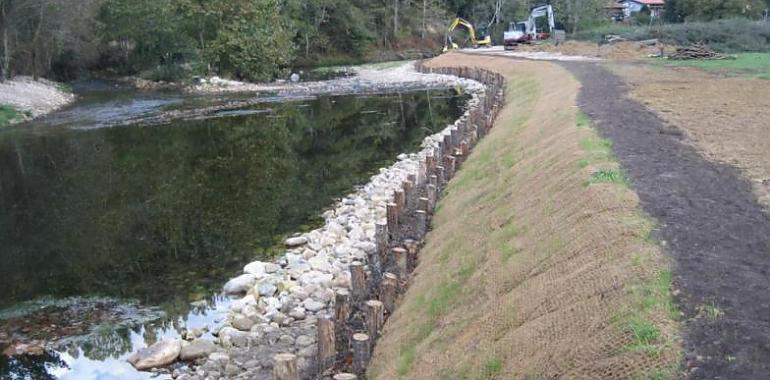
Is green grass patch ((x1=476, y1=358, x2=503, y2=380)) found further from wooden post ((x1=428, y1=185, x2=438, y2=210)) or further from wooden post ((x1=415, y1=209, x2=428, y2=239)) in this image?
wooden post ((x1=428, y1=185, x2=438, y2=210))

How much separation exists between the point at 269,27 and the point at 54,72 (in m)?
17.2

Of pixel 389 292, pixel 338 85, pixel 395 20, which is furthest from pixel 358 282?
pixel 395 20

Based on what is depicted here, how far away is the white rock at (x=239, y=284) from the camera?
11235mm

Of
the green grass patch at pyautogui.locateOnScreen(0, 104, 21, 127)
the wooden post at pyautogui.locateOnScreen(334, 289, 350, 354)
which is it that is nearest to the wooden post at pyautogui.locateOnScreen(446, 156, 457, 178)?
the wooden post at pyautogui.locateOnScreen(334, 289, 350, 354)

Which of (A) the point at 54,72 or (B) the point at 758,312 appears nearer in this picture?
(B) the point at 758,312

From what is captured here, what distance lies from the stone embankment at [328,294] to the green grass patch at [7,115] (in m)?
22.2

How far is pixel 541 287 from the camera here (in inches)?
272

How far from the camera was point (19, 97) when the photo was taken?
35906 mm

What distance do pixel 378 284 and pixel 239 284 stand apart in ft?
8.88

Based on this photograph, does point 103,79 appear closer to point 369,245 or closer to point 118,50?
point 118,50

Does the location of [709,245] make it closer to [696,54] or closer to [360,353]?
[360,353]

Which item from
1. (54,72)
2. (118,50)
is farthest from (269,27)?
(54,72)

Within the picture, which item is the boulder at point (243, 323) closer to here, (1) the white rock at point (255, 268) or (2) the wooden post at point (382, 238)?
(1) the white rock at point (255, 268)

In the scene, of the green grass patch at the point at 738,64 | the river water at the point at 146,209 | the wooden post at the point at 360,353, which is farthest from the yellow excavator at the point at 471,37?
the wooden post at the point at 360,353
